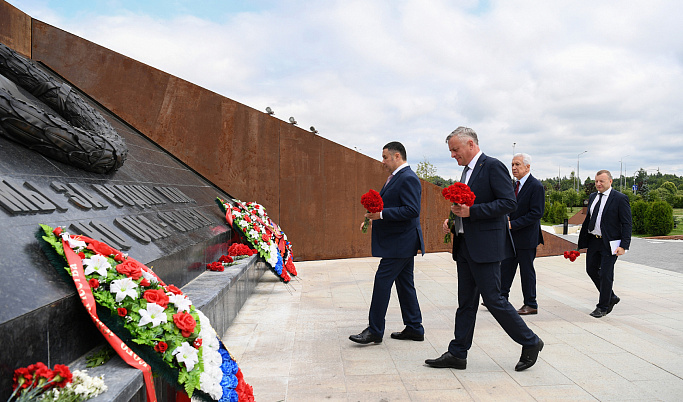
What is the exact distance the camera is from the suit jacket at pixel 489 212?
3.46m

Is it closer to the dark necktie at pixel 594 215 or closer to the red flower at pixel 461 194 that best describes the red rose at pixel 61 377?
the red flower at pixel 461 194

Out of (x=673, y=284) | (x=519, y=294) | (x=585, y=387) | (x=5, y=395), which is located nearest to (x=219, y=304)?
(x=5, y=395)

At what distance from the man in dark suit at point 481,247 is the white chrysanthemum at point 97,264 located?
2252 mm

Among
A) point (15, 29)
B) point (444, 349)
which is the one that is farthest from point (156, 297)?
point (15, 29)

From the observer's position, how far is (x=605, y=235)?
207 inches

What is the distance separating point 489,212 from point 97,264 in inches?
97.3

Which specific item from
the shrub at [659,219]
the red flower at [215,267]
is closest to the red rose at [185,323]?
the red flower at [215,267]

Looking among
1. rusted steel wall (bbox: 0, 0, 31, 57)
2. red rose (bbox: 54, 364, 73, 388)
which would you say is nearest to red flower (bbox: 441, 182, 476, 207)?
red rose (bbox: 54, 364, 73, 388)

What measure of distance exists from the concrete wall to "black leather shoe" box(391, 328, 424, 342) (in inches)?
219

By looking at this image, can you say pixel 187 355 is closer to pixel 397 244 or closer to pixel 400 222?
pixel 397 244

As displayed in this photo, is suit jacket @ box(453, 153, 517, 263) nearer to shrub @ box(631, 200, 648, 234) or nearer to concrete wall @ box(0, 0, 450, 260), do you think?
concrete wall @ box(0, 0, 450, 260)

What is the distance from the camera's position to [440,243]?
426 inches

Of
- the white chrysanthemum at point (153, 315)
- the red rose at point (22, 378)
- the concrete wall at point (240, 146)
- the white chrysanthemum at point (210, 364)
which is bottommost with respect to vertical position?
the white chrysanthemum at point (210, 364)

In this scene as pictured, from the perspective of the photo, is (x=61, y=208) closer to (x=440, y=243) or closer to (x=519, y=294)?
(x=519, y=294)
